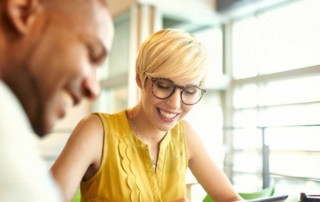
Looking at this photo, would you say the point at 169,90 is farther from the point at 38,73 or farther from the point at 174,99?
the point at 38,73

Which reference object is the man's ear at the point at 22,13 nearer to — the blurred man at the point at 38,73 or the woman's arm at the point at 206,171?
the blurred man at the point at 38,73

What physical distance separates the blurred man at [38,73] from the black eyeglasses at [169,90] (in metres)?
0.78

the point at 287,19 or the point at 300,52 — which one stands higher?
the point at 287,19

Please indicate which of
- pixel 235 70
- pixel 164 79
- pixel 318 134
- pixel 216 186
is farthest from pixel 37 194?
pixel 235 70

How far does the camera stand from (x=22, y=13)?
31cm

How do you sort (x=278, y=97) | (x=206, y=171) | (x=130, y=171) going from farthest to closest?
1. (x=278, y=97)
2. (x=206, y=171)
3. (x=130, y=171)

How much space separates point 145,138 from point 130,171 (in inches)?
5.3

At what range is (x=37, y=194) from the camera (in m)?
0.26

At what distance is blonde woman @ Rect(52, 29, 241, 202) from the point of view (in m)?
1.12

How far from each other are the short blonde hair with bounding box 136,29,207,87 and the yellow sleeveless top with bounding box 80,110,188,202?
21 centimetres

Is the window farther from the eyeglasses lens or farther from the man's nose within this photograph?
the man's nose

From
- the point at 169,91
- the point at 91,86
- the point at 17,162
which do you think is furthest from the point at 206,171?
the point at 17,162

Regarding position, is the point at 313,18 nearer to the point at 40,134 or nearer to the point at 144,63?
the point at 144,63

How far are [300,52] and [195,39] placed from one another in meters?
2.22
